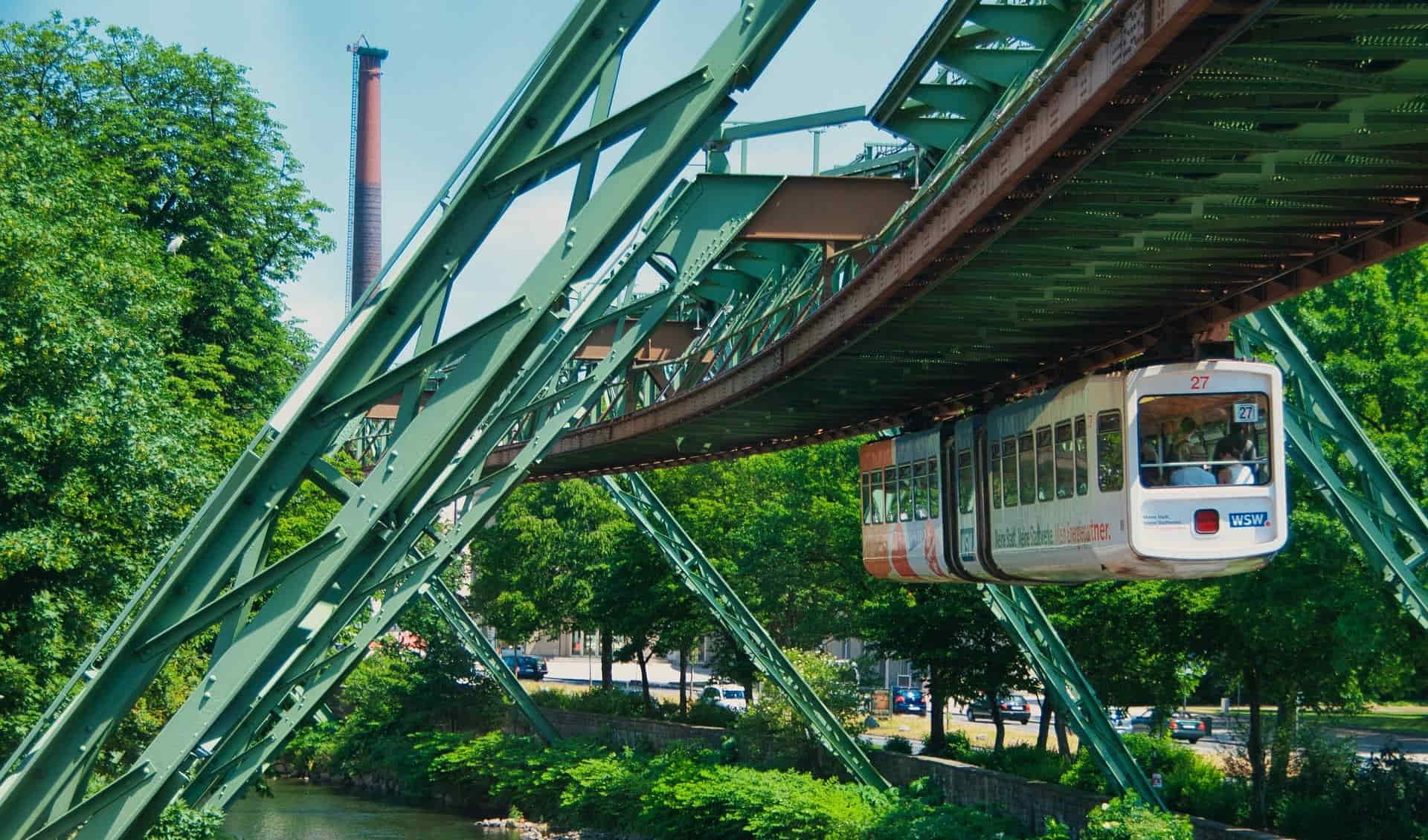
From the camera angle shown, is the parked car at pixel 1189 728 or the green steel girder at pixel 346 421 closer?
the green steel girder at pixel 346 421

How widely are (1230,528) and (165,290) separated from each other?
15.6m

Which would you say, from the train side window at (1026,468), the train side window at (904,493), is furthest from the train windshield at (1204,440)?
the train side window at (904,493)

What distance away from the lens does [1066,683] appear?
26609mm

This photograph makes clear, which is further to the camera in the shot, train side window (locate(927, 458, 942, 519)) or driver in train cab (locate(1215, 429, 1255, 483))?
train side window (locate(927, 458, 942, 519))

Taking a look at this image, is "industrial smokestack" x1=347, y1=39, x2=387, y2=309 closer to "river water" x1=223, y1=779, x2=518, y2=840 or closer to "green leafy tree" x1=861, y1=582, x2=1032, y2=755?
"river water" x1=223, y1=779, x2=518, y2=840

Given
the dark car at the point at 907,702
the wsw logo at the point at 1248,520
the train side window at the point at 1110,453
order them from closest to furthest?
the wsw logo at the point at 1248,520 → the train side window at the point at 1110,453 → the dark car at the point at 907,702

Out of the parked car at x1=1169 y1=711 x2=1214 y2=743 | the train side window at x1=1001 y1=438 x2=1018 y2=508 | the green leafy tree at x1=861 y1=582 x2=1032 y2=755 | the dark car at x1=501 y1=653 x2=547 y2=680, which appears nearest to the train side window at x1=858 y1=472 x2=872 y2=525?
the train side window at x1=1001 y1=438 x2=1018 y2=508

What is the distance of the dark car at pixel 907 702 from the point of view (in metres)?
50.2

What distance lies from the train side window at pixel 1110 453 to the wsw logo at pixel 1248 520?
3.22ft

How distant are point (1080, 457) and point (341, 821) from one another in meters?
30.4

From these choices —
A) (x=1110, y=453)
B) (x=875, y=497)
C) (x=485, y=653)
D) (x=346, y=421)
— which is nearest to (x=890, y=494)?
(x=875, y=497)

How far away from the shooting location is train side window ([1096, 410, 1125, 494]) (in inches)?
554

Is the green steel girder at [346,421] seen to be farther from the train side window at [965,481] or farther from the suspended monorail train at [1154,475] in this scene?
the train side window at [965,481]

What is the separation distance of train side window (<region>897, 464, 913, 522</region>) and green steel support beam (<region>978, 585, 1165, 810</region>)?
17.2 ft
